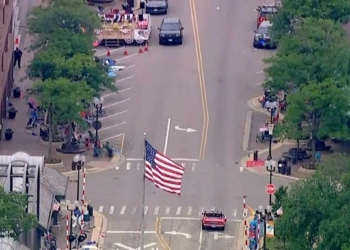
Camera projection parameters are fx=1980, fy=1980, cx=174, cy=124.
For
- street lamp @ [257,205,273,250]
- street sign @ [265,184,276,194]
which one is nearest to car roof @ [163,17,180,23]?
street lamp @ [257,205,273,250]

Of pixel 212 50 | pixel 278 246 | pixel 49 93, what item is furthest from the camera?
pixel 212 50

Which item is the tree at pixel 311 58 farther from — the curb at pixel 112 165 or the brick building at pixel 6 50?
the brick building at pixel 6 50

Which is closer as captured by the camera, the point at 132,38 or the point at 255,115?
the point at 255,115

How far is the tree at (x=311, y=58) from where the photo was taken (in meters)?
132

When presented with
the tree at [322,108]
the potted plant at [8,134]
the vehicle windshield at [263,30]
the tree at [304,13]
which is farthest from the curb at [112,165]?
the vehicle windshield at [263,30]

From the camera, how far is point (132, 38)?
156875 millimetres

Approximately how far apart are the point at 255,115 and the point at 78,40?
1388cm

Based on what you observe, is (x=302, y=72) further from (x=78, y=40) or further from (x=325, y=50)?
(x=78, y=40)

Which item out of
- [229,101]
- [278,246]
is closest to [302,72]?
[229,101]

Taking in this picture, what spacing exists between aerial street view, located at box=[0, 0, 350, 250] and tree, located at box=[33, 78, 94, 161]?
9cm

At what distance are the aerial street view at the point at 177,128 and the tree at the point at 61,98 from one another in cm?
9

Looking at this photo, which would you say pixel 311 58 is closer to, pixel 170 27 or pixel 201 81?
pixel 201 81

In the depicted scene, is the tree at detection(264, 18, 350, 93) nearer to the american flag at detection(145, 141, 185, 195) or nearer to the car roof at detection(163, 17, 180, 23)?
the car roof at detection(163, 17, 180, 23)

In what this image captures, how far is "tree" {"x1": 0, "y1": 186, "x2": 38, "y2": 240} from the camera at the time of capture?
9325 cm
